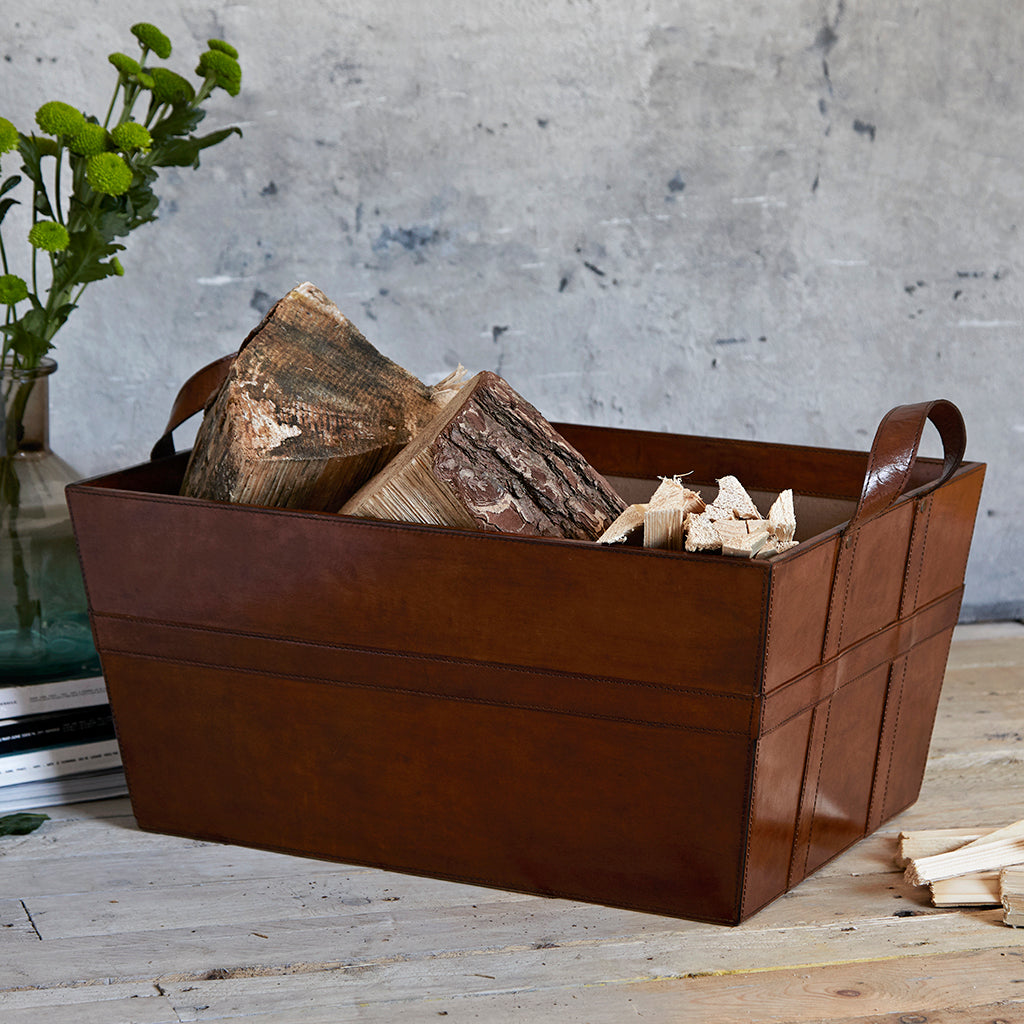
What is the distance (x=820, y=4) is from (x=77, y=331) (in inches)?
54.9

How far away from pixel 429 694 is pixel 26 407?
0.67m

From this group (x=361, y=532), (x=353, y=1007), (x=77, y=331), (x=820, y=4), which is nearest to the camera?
(x=353, y=1007)

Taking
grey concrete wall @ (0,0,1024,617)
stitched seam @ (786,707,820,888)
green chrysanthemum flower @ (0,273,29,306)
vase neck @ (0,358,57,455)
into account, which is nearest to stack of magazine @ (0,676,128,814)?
vase neck @ (0,358,57,455)

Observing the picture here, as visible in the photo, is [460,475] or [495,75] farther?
[495,75]

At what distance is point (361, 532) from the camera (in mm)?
1413

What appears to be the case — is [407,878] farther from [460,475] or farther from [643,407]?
[643,407]

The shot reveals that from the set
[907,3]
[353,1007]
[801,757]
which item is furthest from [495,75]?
[353,1007]

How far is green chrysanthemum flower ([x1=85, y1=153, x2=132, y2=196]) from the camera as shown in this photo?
1.54m

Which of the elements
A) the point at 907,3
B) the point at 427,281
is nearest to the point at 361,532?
the point at 427,281

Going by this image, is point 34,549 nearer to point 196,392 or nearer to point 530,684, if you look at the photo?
point 196,392

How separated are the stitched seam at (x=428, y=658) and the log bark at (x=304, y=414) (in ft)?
0.51

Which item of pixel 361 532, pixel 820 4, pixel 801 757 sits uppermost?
pixel 820 4

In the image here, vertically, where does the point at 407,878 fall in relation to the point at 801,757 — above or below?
below

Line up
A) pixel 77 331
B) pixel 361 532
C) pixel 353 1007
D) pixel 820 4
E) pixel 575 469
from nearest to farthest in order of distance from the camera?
pixel 353 1007 < pixel 361 532 < pixel 575 469 < pixel 77 331 < pixel 820 4
